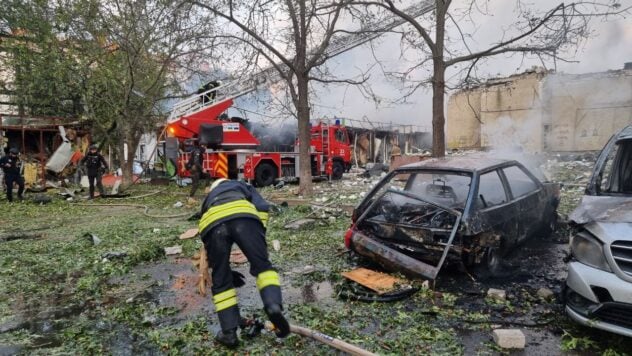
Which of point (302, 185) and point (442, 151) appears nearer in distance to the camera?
point (442, 151)

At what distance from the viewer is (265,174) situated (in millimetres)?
15367

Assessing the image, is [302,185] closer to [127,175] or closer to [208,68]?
[208,68]

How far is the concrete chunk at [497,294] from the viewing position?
3977mm

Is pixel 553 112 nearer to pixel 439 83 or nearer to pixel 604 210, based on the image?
pixel 439 83

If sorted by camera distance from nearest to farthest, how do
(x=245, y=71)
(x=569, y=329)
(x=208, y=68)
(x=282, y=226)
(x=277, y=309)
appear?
(x=277, y=309) → (x=569, y=329) → (x=282, y=226) → (x=245, y=71) → (x=208, y=68)

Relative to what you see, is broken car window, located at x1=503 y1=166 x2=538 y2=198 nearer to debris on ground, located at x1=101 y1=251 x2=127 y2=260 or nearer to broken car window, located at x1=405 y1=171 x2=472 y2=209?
broken car window, located at x1=405 y1=171 x2=472 y2=209

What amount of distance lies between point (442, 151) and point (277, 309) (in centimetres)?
679

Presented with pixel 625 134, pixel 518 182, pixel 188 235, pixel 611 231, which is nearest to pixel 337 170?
pixel 188 235

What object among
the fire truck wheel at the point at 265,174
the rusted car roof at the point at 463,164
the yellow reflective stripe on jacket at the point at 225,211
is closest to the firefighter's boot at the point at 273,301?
the yellow reflective stripe on jacket at the point at 225,211

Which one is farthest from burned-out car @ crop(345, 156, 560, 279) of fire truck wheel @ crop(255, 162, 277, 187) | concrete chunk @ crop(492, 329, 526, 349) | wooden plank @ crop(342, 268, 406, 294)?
fire truck wheel @ crop(255, 162, 277, 187)

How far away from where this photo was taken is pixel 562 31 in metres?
8.38

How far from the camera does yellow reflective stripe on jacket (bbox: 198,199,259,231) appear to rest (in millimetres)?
3168

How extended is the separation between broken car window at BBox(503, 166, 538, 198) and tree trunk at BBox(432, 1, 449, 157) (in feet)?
10.4

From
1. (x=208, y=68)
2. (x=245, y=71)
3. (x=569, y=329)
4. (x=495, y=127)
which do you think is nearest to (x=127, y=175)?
(x=208, y=68)
